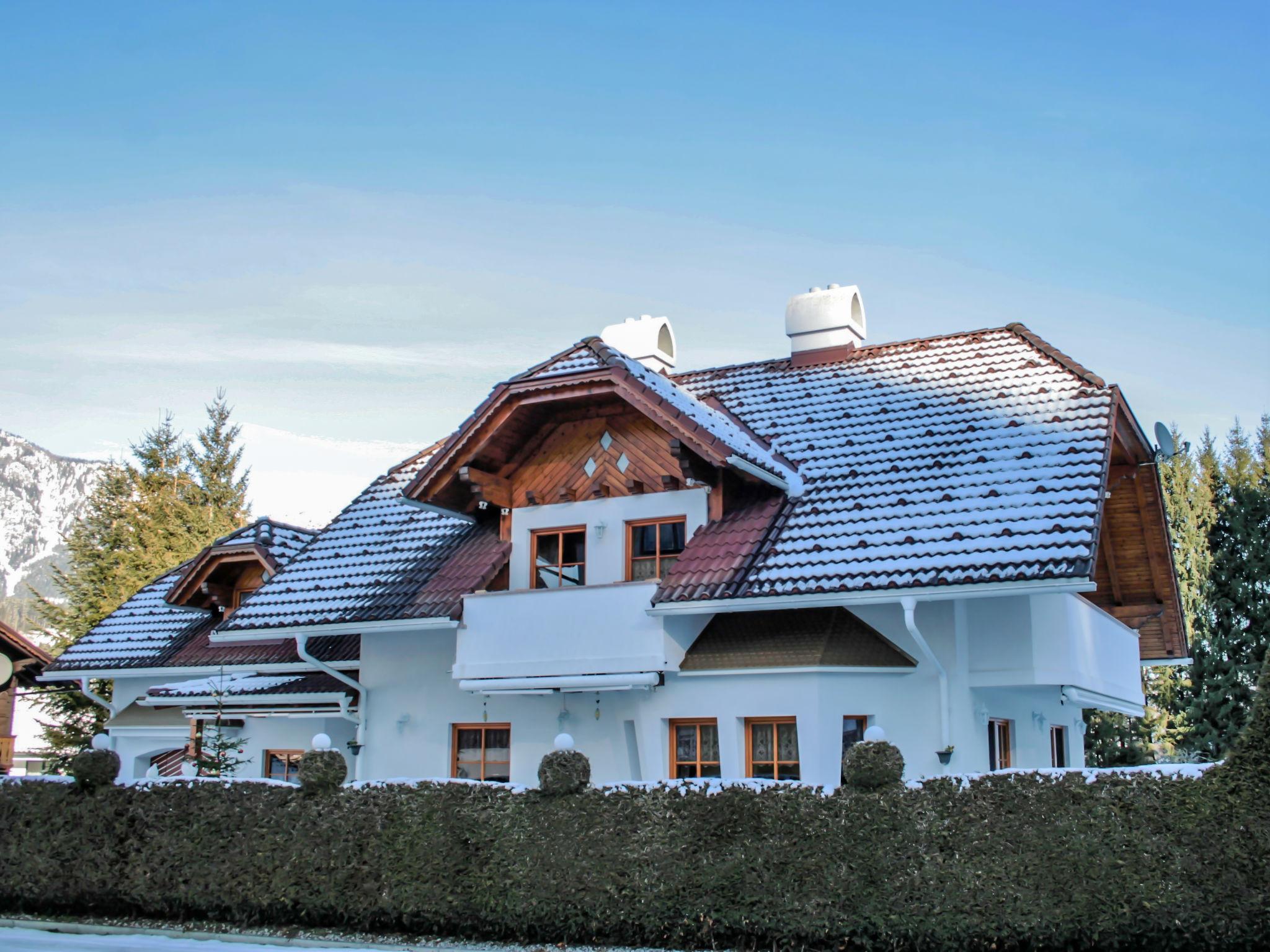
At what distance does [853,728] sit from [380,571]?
24.9ft

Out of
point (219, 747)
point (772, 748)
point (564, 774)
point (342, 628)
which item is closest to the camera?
point (564, 774)

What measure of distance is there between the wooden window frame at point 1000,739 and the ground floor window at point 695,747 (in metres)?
3.27

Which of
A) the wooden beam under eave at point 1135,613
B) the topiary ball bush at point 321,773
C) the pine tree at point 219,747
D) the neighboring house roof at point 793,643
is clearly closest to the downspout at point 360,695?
the pine tree at point 219,747

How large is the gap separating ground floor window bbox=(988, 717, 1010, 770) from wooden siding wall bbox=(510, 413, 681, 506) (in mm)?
5086

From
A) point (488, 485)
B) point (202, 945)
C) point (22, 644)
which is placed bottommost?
point (202, 945)

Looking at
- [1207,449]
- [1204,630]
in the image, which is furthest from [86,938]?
[1207,449]

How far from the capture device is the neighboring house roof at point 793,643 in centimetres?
1412

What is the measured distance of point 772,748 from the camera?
1432cm

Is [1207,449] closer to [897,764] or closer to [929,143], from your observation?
[929,143]

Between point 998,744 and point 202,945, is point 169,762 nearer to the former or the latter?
point 202,945

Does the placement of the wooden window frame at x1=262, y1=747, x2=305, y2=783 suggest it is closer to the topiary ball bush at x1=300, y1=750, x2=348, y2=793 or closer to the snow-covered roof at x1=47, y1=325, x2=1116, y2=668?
the snow-covered roof at x1=47, y1=325, x2=1116, y2=668

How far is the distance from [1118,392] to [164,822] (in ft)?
41.5

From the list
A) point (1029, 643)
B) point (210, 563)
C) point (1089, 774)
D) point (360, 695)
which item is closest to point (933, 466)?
point (1029, 643)

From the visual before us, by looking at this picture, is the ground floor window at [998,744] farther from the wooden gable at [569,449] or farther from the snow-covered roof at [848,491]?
the wooden gable at [569,449]
